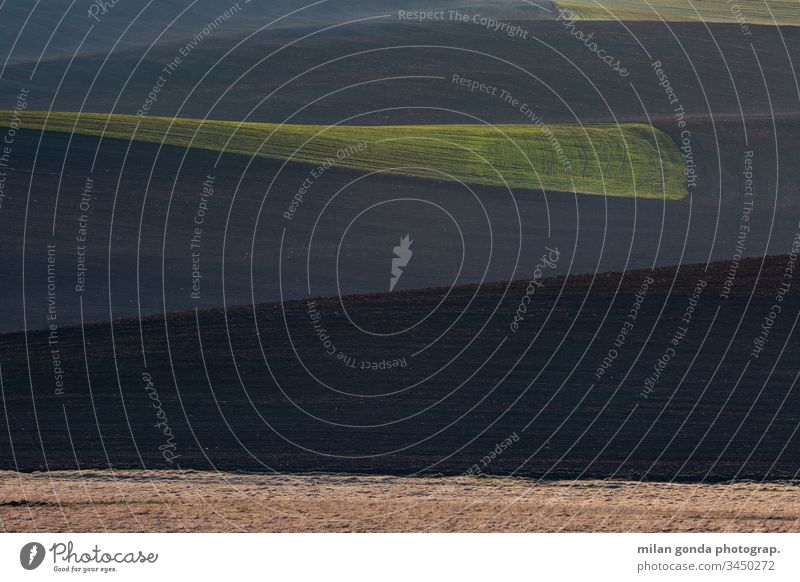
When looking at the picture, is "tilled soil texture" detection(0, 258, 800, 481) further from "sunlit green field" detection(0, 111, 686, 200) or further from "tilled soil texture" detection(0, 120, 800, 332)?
"sunlit green field" detection(0, 111, 686, 200)

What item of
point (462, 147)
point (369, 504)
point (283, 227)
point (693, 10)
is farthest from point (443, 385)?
point (693, 10)

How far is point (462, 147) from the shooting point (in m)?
28.2

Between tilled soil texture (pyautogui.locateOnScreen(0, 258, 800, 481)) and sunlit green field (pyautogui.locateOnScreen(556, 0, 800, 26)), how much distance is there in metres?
15.9

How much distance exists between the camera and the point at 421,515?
18000 millimetres

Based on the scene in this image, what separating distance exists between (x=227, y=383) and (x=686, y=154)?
48.3 ft

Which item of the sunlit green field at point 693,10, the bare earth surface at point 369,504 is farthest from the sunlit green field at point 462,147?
the bare earth surface at point 369,504

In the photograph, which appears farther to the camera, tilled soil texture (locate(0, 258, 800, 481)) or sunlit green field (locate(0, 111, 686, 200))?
sunlit green field (locate(0, 111, 686, 200))

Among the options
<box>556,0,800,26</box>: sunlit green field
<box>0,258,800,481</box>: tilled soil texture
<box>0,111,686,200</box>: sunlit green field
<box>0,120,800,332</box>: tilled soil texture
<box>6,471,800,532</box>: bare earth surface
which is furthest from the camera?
<box>556,0,800,26</box>: sunlit green field

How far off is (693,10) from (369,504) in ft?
84.6

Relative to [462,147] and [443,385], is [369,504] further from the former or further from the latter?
[462,147]

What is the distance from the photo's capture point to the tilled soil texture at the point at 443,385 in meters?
19.5

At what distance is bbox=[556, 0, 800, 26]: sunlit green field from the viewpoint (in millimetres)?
36531

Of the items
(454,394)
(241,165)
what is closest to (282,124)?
(241,165)

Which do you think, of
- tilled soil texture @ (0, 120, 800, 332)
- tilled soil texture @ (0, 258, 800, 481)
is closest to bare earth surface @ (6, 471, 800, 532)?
tilled soil texture @ (0, 258, 800, 481)
